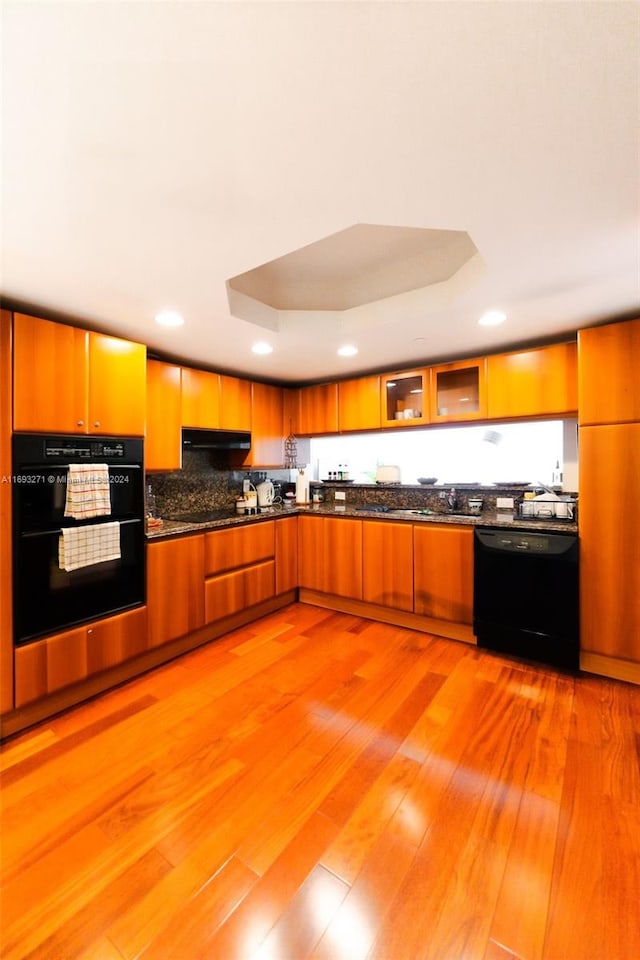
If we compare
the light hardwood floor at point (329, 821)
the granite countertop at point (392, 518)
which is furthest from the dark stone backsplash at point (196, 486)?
the light hardwood floor at point (329, 821)

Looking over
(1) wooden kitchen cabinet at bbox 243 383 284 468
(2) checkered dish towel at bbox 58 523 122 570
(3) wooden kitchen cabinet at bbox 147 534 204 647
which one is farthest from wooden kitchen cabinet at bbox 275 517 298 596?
(2) checkered dish towel at bbox 58 523 122 570

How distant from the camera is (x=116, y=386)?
2.29 meters

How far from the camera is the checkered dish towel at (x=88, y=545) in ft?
6.63

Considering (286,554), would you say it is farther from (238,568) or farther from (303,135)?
(303,135)

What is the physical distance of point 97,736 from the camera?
6.11ft

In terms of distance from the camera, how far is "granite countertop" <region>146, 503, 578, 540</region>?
8.25 ft

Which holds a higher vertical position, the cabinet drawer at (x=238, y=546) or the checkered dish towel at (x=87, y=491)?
the checkered dish towel at (x=87, y=491)

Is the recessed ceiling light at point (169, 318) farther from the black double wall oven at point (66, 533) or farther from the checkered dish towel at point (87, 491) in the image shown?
the checkered dish towel at point (87, 491)

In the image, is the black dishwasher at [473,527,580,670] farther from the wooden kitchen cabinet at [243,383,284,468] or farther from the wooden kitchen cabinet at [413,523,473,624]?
the wooden kitchen cabinet at [243,383,284,468]

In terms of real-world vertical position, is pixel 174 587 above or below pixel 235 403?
below

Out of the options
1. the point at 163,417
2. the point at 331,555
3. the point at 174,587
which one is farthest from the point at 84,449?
the point at 331,555

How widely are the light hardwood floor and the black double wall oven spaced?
56cm

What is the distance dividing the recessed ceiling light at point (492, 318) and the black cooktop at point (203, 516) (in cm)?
236

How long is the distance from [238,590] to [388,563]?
1256 mm
